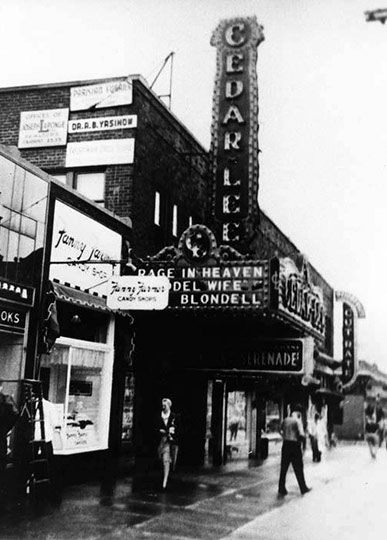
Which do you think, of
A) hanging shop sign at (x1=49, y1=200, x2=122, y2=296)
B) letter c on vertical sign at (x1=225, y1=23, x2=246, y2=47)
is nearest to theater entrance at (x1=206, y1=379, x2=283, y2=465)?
hanging shop sign at (x1=49, y1=200, x2=122, y2=296)

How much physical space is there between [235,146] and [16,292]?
18.4 ft

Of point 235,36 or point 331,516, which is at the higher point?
point 235,36

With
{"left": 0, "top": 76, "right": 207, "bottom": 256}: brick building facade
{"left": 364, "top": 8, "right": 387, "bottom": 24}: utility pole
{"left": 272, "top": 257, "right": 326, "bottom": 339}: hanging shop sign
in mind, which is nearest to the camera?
{"left": 364, "top": 8, "right": 387, "bottom": 24}: utility pole

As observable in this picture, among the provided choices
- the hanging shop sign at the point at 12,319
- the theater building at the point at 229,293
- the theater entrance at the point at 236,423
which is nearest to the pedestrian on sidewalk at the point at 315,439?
the theater entrance at the point at 236,423

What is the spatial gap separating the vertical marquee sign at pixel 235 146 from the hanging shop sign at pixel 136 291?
3.36 metres

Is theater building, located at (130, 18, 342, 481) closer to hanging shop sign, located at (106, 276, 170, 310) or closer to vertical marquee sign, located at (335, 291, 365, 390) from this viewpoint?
vertical marquee sign, located at (335, 291, 365, 390)

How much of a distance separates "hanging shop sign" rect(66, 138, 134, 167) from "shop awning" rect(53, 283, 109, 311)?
3.15 meters

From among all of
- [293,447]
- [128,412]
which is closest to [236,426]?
[128,412]

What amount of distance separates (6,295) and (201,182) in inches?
359

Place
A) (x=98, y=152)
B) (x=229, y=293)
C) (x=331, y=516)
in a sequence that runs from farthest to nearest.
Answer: (x=98, y=152), (x=229, y=293), (x=331, y=516)

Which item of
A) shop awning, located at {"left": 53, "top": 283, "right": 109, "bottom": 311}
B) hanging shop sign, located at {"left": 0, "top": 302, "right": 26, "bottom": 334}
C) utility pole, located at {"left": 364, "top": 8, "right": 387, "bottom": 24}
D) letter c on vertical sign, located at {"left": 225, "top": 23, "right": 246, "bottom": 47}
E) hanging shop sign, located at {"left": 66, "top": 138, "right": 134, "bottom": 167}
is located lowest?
hanging shop sign, located at {"left": 0, "top": 302, "right": 26, "bottom": 334}

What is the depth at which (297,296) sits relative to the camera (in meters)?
13.8

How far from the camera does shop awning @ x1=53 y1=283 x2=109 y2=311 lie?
39.6 feet

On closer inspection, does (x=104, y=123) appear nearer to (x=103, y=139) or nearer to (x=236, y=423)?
(x=103, y=139)
